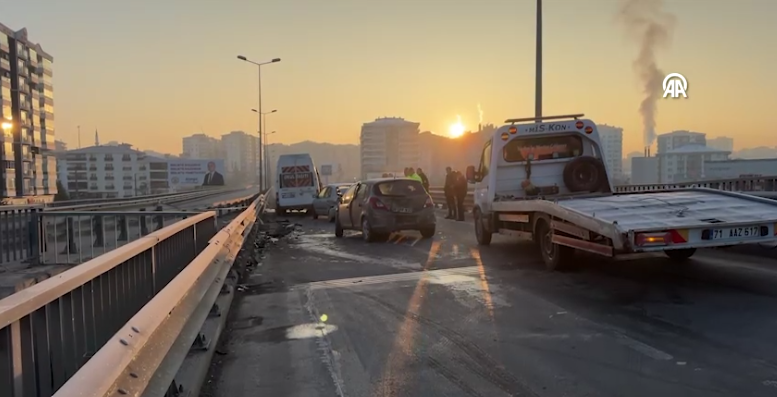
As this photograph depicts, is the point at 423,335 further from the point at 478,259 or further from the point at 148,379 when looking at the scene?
the point at 478,259

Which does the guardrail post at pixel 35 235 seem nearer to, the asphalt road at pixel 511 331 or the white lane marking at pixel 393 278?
the asphalt road at pixel 511 331

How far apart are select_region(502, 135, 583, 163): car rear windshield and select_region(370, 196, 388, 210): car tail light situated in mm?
3878

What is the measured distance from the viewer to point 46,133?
81438 mm

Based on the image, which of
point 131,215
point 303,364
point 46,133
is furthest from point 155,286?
point 46,133

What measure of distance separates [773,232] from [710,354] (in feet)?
9.16

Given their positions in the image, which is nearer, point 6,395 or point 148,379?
point 6,395

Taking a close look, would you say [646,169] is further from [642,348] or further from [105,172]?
[105,172]

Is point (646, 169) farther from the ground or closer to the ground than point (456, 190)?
farther from the ground

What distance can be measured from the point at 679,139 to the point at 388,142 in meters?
109

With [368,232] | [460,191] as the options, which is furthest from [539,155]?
[460,191]

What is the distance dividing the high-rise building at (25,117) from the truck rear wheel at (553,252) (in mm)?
59568

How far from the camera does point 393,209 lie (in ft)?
49.4

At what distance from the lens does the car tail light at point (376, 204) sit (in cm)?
1509

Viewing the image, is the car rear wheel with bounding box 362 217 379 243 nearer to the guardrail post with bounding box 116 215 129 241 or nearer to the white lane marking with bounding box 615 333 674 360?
the guardrail post with bounding box 116 215 129 241
